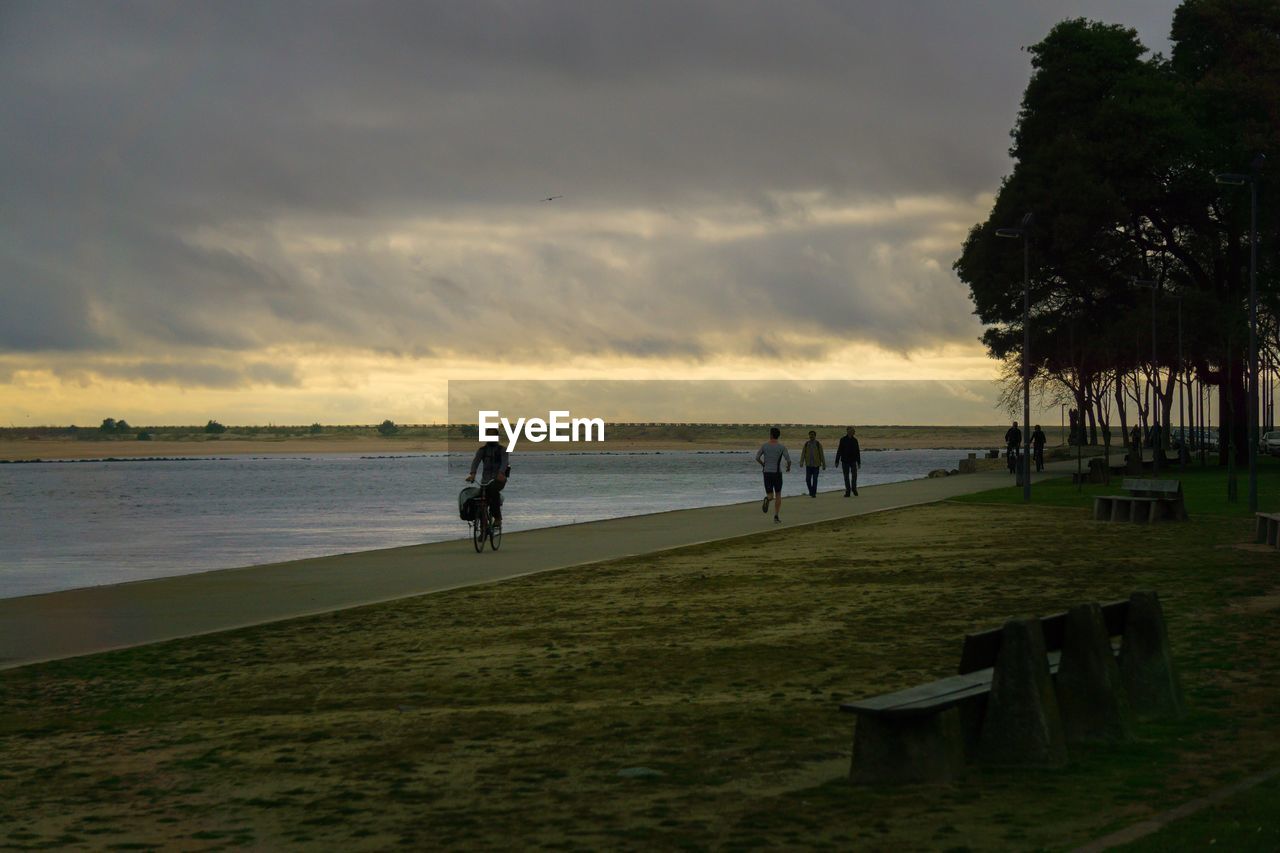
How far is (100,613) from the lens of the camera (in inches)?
655

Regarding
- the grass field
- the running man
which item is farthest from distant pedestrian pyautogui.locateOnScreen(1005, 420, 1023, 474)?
the grass field

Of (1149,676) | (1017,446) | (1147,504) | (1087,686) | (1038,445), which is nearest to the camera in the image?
(1087,686)

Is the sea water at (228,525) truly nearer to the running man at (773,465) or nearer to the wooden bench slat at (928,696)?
the running man at (773,465)

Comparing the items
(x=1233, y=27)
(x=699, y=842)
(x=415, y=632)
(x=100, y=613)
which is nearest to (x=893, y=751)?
(x=699, y=842)

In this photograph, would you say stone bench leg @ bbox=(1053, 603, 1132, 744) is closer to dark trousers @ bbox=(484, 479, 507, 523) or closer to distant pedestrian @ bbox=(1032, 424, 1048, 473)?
dark trousers @ bbox=(484, 479, 507, 523)

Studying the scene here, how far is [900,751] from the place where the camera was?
7699mm

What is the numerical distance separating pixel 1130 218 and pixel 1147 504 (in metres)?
36.5

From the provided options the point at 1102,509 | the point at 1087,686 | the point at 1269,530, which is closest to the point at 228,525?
the point at 1102,509

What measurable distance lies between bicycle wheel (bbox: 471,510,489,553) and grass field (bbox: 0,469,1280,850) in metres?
6.66

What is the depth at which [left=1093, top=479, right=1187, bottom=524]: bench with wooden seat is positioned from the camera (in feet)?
92.8

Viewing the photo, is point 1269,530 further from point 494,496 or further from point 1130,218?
point 1130,218

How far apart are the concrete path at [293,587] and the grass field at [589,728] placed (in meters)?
0.95

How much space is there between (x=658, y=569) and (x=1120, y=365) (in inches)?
1986

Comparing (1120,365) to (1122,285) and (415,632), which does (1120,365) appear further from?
(415,632)
